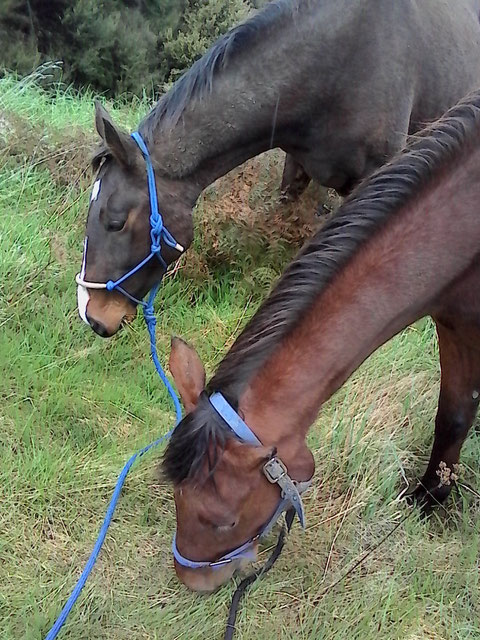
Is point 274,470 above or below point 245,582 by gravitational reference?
above

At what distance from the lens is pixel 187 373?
166 cm

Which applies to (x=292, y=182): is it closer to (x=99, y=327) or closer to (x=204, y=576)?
(x=99, y=327)

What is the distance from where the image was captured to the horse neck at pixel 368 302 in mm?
1548

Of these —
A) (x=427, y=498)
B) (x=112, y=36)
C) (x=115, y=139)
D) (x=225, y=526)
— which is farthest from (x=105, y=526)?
(x=112, y=36)

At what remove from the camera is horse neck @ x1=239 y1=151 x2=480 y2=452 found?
60.9 inches

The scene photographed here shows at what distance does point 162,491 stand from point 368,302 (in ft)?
4.20

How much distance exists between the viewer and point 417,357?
3281 millimetres

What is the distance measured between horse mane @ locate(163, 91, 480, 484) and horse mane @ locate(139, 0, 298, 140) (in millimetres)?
1309

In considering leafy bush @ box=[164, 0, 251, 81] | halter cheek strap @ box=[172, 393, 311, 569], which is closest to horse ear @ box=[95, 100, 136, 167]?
halter cheek strap @ box=[172, 393, 311, 569]

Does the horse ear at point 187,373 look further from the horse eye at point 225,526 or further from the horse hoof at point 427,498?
the horse hoof at point 427,498

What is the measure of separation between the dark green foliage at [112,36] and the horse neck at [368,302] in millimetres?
10388

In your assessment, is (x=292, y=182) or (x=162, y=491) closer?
(x=162, y=491)

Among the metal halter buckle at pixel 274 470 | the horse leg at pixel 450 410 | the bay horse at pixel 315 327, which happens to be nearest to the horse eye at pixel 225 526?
the bay horse at pixel 315 327

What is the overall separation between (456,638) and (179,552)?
115cm
